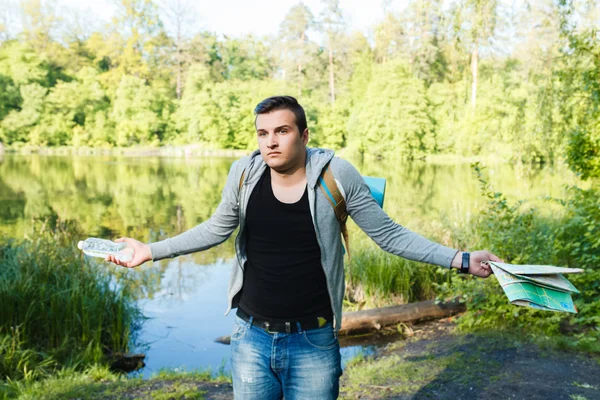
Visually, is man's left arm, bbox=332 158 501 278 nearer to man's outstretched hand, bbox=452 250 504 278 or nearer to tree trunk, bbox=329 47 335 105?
man's outstretched hand, bbox=452 250 504 278

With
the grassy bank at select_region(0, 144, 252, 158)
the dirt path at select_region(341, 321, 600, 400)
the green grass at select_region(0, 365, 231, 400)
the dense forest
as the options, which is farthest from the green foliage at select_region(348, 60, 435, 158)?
the green grass at select_region(0, 365, 231, 400)

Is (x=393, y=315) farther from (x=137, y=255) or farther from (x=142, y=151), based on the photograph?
(x=142, y=151)

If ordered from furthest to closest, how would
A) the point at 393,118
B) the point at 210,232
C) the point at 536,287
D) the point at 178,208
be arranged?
the point at 393,118 < the point at 178,208 < the point at 210,232 < the point at 536,287

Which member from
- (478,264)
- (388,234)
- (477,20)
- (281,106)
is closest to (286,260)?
(388,234)

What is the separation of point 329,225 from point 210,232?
551mm

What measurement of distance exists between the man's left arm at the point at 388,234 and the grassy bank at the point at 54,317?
3851 mm

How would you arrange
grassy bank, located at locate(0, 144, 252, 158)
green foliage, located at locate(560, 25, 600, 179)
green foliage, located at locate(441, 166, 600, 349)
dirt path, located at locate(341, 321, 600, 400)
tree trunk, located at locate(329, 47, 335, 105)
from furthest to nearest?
tree trunk, located at locate(329, 47, 335, 105) → grassy bank, located at locate(0, 144, 252, 158) → green foliage, located at locate(560, 25, 600, 179) → green foliage, located at locate(441, 166, 600, 349) → dirt path, located at locate(341, 321, 600, 400)

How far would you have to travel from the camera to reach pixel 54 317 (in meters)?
5.71

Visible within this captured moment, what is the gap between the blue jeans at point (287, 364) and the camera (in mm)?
2170

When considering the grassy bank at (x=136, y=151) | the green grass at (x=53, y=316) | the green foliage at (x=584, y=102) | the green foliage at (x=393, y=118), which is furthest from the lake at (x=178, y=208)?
the grassy bank at (x=136, y=151)

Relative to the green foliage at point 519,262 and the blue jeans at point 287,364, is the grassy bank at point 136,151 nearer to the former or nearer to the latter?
the green foliage at point 519,262

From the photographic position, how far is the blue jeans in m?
2.17

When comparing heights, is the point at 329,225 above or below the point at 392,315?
above

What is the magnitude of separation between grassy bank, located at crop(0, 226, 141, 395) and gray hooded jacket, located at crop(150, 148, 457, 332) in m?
3.30
